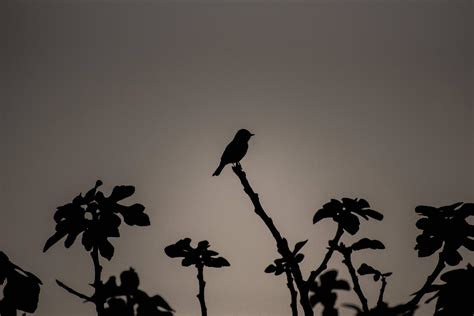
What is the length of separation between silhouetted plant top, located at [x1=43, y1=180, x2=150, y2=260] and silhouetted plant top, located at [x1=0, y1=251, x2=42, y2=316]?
0.54 feet

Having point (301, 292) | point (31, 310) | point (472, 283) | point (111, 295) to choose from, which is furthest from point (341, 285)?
point (31, 310)

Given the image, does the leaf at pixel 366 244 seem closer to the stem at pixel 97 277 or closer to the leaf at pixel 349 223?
the leaf at pixel 349 223

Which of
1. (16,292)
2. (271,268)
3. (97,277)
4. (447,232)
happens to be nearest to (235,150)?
(271,268)

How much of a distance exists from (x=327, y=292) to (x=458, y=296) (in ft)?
2.00

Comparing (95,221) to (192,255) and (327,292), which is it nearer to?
(192,255)

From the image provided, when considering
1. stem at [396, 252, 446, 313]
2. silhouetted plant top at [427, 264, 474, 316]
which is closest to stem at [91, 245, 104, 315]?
stem at [396, 252, 446, 313]

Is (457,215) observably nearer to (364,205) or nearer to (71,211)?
(364,205)

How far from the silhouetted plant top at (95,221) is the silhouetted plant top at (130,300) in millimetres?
571

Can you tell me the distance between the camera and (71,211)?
1.76m

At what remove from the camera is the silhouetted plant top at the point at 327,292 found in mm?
967

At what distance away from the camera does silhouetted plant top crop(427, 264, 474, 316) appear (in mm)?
1332

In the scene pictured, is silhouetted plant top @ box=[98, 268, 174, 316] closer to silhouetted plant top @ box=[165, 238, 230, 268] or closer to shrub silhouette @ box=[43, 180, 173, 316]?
shrub silhouette @ box=[43, 180, 173, 316]

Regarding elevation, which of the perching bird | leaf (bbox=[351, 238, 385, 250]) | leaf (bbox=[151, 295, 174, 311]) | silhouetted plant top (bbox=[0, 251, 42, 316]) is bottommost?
leaf (bbox=[151, 295, 174, 311])

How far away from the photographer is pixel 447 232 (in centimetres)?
184
